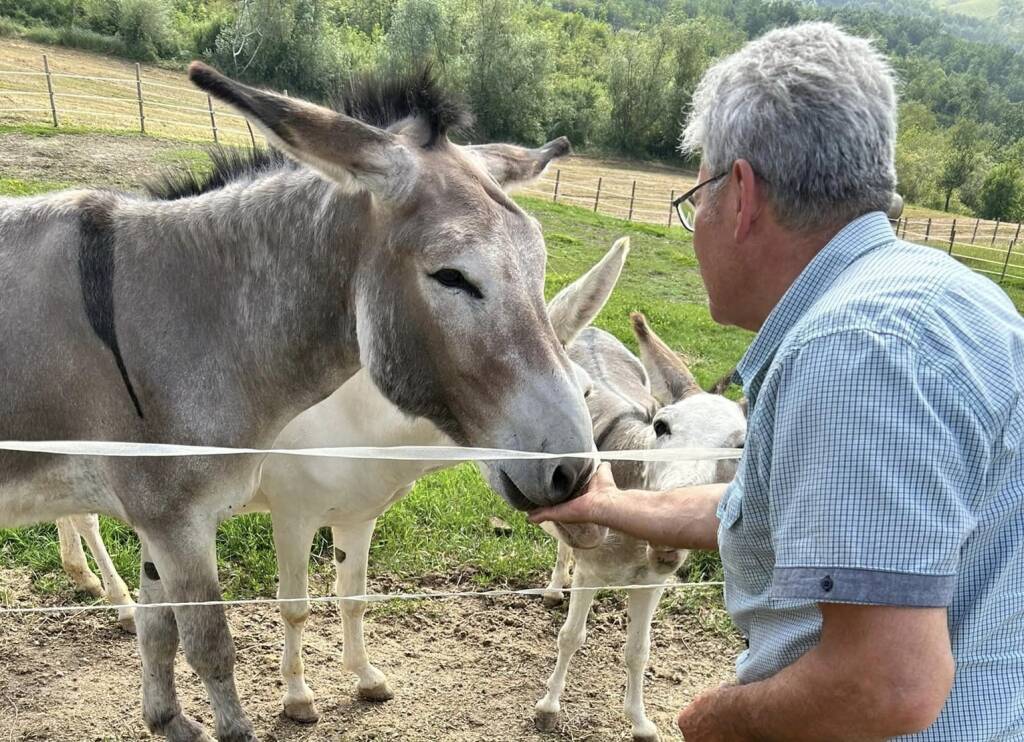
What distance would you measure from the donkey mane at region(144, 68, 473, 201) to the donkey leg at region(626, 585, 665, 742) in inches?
101

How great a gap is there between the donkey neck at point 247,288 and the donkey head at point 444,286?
14 cm

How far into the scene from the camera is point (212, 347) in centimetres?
262

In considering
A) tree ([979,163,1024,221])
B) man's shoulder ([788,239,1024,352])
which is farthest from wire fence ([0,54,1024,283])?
tree ([979,163,1024,221])

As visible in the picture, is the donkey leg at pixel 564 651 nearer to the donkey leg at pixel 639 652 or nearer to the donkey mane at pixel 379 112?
the donkey leg at pixel 639 652

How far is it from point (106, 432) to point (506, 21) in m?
42.7

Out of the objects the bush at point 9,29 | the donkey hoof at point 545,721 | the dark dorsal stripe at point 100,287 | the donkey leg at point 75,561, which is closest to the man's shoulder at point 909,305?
the dark dorsal stripe at point 100,287

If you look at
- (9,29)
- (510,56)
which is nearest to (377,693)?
(510,56)

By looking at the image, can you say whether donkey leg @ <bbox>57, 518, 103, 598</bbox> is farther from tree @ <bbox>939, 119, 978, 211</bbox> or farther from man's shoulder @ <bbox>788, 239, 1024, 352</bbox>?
tree @ <bbox>939, 119, 978, 211</bbox>

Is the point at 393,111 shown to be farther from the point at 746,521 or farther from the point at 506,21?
the point at 506,21

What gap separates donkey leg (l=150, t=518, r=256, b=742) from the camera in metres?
2.65

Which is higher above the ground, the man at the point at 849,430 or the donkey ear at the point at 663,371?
the man at the point at 849,430

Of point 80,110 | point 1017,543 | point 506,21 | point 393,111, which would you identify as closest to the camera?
point 1017,543

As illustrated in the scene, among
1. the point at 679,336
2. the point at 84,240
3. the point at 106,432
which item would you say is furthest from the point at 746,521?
the point at 679,336

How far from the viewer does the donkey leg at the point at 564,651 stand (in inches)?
162
